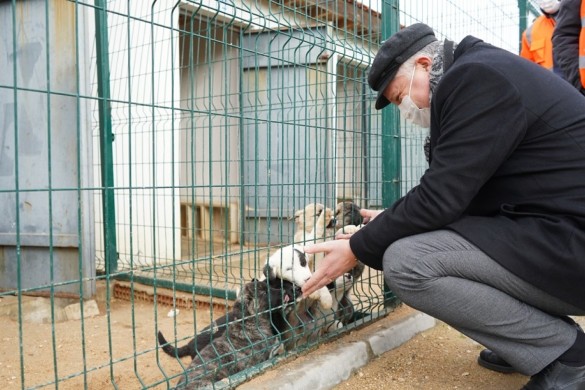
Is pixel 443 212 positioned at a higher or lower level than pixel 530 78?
lower

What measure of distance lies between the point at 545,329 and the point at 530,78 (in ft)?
3.58

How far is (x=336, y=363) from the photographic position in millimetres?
3004

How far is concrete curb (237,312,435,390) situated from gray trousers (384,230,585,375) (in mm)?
766

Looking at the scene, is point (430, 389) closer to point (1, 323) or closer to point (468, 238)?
point (468, 238)

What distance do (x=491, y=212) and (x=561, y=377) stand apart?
2.54 ft

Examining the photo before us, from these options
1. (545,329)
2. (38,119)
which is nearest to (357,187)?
(545,329)

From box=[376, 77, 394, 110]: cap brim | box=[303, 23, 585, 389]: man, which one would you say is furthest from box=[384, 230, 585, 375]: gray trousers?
box=[376, 77, 394, 110]: cap brim

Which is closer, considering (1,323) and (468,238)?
(468,238)

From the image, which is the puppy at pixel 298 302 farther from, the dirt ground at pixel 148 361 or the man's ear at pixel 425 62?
the man's ear at pixel 425 62

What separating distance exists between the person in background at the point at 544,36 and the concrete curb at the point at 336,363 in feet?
9.33

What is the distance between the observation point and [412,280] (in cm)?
247

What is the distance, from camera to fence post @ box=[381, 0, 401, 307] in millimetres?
4062

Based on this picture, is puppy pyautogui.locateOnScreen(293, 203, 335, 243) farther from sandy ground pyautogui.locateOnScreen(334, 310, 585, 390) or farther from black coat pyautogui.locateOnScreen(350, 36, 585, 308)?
black coat pyautogui.locateOnScreen(350, 36, 585, 308)

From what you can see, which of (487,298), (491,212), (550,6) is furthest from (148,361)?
(550,6)
